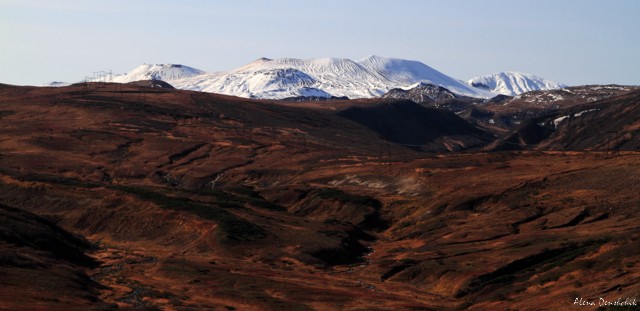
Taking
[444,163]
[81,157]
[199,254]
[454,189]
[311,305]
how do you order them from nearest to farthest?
[311,305] → [199,254] → [454,189] → [444,163] → [81,157]

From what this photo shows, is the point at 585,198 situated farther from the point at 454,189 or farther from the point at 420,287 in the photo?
the point at 420,287

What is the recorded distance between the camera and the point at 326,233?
390 ft

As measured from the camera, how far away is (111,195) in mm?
134250

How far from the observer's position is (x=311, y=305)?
80.2 m

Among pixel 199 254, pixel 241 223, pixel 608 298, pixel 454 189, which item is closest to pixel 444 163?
pixel 454 189

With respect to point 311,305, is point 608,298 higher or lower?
higher

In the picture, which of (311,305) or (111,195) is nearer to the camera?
(311,305)

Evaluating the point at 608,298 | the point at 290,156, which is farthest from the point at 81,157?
the point at 608,298

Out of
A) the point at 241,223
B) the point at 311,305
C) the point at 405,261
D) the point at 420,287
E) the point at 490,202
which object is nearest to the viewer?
the point at 311,305

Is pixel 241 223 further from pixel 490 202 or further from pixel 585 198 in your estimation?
pixel 585 198

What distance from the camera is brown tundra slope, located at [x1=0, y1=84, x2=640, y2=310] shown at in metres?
80.0

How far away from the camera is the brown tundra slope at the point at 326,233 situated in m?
80.0

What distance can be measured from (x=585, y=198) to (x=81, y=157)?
10690 centimetres

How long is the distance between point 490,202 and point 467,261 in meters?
38.5
